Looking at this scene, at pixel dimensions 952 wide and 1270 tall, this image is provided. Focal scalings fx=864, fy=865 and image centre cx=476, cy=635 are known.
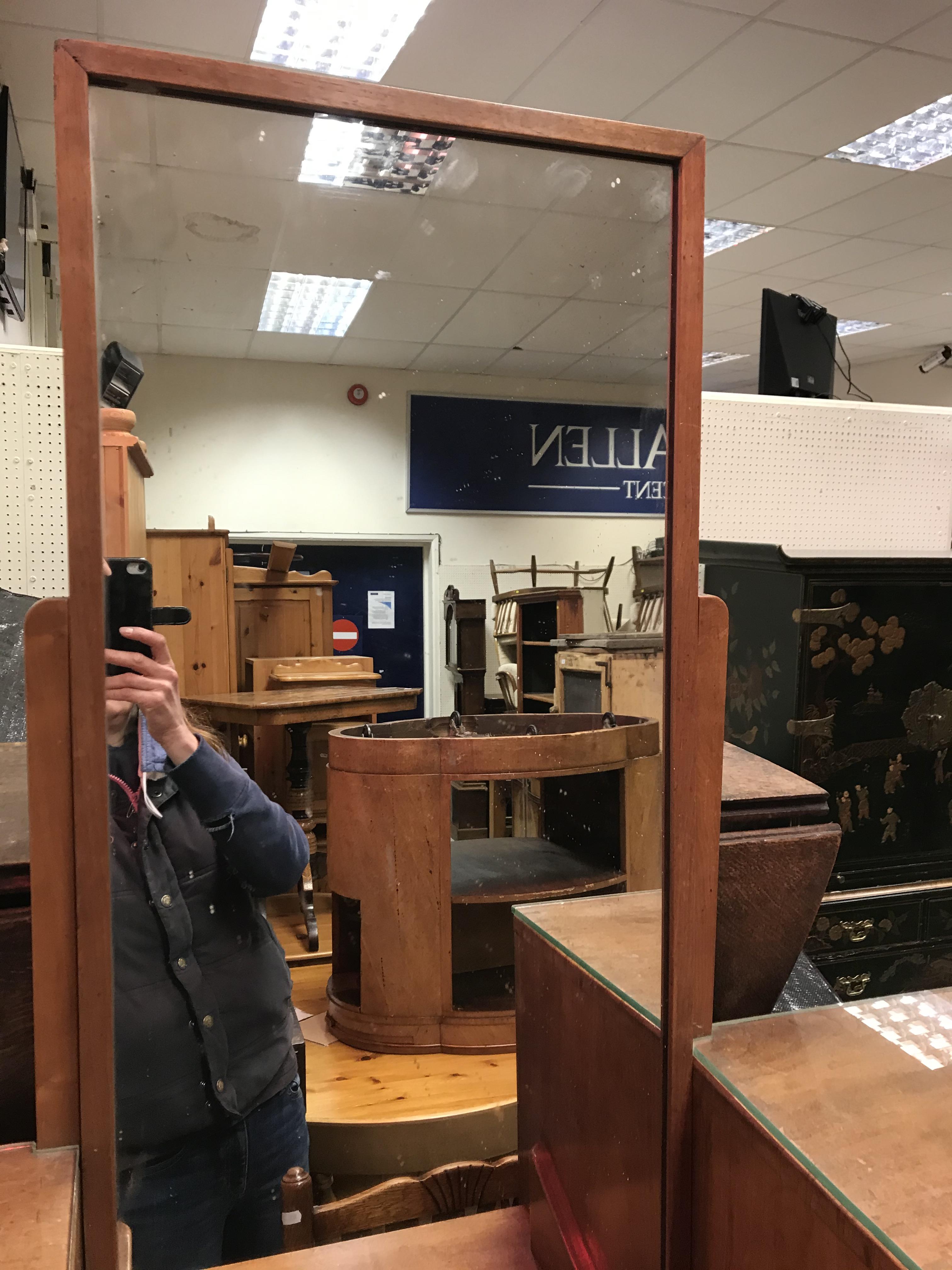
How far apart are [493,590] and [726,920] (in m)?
0.37

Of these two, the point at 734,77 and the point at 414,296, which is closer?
the point at 414,296

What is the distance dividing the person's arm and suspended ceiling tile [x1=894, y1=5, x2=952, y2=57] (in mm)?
2823

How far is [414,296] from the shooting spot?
784 millimetres

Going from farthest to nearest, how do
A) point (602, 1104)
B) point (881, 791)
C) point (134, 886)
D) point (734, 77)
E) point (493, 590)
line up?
1. point (734, 77)
2. point (881, 791)
3. point (493, 590)
4. point (602, 1104)
5. point (134, 886)

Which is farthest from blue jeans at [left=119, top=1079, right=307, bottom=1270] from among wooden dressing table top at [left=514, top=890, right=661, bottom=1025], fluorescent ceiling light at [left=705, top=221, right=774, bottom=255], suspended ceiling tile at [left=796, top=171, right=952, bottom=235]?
suspended ceiling tile at [left=796, top=171, right=952, bottom=235]

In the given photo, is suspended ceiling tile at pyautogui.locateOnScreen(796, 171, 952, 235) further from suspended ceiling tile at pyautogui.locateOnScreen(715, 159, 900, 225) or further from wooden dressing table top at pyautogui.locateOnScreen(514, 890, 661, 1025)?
wooden dressing table top at pyautogui.locateOnScreen(514, 890, 661, 1025)

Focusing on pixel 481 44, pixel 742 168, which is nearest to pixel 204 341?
pixel 481 44

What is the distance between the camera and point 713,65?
2531 millimetres

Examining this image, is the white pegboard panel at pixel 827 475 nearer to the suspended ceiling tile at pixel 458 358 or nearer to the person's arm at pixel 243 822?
the suspended ceiling tile at pixel 458 358

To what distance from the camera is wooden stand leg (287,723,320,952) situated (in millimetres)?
822

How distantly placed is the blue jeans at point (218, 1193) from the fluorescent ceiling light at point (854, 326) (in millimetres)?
5577

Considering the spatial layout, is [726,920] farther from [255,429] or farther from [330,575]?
[255,429]

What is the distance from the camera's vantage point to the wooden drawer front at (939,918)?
1.86 metres

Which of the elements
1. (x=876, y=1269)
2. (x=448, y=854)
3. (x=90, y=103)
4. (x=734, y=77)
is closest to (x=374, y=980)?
(x=448, y=854)
